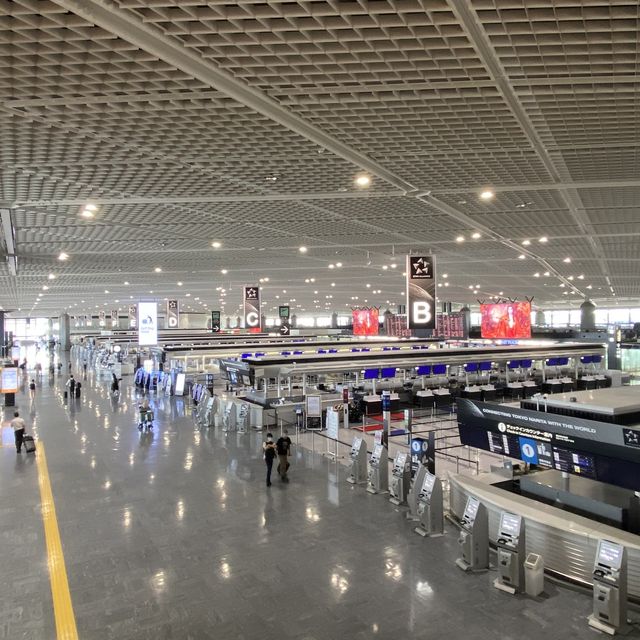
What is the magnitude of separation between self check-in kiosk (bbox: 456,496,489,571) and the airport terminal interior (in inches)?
1.2

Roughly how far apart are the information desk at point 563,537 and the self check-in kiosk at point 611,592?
591 mm

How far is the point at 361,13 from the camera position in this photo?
3.96m

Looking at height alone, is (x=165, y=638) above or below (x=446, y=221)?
below

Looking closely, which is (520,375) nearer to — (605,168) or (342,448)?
(342,448)

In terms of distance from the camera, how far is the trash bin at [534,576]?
21.5ft

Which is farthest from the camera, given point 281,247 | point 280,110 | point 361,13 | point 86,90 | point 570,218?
point 281,247

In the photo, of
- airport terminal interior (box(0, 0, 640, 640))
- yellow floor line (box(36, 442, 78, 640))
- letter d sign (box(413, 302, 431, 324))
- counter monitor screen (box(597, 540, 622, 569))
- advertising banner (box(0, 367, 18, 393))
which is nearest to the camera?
airport terminal interior (box(0, 0, 640, 640))

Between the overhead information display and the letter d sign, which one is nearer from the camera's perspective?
the overhead information display

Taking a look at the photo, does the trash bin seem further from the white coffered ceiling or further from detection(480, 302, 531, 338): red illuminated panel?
detection(480, 302, 531, 338): red illuminated panel

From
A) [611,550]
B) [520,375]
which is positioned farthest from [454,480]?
[520,375]

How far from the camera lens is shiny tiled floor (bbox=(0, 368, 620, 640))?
5.81 m

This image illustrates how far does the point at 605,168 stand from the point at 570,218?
4.15 meters

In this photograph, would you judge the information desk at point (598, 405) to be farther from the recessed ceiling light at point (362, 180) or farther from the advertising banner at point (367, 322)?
the advertising banner at point (367, 322)

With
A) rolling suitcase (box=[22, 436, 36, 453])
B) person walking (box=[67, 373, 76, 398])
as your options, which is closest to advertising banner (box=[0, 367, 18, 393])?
person walking (box=[67, 373, 76, 398])
